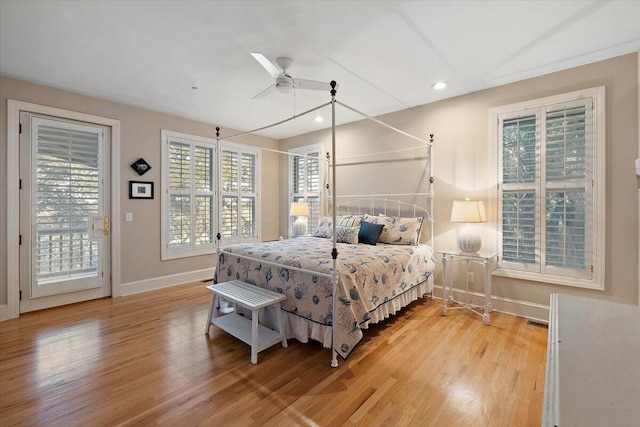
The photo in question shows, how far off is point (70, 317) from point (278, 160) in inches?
165

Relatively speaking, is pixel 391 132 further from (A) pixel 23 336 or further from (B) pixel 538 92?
(A) pixel 23 336

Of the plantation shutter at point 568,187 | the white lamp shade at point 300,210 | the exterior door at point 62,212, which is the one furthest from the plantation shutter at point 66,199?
the plantation shutter at point 568,187

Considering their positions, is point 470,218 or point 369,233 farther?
point 369,233

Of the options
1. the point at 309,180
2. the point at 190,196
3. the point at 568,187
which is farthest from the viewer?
the point at 309,180

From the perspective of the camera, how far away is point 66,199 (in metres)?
3.69

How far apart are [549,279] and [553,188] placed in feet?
3.21

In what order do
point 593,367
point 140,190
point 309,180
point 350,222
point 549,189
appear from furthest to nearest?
1. point 309,180
2. point 140,190
3. point 350,222
4. point 549,189
5. point 593,367

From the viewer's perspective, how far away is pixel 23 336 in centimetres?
284

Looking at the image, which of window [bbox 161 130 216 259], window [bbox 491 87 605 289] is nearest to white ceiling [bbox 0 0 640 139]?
window [bbox 491 87 605 289]

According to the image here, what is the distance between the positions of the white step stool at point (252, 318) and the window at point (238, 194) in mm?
2538

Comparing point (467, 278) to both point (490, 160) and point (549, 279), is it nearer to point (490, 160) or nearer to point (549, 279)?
point (549, 279)

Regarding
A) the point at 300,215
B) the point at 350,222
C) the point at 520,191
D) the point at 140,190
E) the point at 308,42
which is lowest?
the point at 350,222

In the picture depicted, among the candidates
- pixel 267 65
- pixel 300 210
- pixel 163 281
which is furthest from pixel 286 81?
pixel 163 281

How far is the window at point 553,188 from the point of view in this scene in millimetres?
2875
